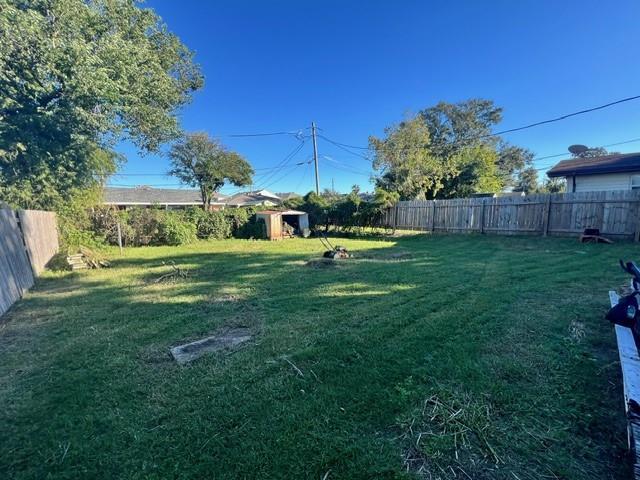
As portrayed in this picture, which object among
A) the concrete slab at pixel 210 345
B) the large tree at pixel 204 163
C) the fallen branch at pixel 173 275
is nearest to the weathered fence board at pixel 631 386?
the concrete slab at pixel 210 345

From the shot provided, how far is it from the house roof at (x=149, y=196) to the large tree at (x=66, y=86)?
2191 centimetres

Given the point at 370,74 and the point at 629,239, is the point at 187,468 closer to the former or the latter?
the point at 629,239

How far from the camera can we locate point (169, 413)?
2061 mm

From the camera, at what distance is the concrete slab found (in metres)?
2.89

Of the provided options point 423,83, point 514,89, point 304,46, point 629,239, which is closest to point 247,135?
point 304,46

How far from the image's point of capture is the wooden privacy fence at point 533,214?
8656 millimetres

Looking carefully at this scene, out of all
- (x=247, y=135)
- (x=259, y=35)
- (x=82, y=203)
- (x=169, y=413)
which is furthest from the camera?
(x=247, y=135)

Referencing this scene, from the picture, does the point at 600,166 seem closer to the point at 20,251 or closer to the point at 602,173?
the point at 602,173

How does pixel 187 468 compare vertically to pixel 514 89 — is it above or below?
below

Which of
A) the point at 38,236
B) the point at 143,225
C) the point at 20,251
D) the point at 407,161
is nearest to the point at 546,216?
the point at 407,161

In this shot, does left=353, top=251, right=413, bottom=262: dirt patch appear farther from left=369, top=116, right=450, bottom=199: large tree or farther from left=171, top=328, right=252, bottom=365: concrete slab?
left=369, top=116, right=450, bottom=199: large tree

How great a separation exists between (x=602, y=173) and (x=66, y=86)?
17.5 m

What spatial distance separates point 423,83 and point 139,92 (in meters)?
13.0

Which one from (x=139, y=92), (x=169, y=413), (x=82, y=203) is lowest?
(x=169, y=413)
